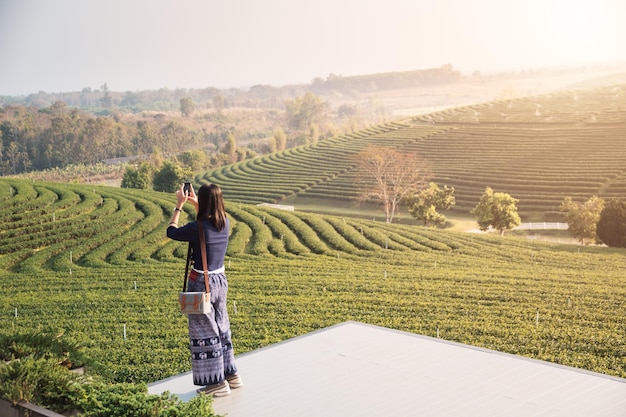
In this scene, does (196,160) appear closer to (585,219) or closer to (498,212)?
(498,212)

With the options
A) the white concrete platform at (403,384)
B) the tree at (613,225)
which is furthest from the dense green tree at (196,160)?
the white concrete platform at (403,384)

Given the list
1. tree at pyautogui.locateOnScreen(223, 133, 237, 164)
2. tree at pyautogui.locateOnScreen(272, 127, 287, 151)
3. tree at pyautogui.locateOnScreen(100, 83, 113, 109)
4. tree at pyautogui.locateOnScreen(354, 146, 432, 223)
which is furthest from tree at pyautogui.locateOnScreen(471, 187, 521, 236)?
tree at pyautogui.locateOnScreen(100, 83, 113, 109)

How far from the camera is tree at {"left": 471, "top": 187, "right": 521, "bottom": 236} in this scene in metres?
29.0

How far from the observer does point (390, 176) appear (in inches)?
1412

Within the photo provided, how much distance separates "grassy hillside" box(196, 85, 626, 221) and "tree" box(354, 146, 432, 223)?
2.21ft

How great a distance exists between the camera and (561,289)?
14078 millimetres

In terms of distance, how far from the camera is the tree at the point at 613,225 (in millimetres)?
24514

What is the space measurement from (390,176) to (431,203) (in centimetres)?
393

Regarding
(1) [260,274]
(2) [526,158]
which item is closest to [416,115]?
(2) [526,158]

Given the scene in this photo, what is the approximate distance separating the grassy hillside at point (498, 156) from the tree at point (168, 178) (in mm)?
2769

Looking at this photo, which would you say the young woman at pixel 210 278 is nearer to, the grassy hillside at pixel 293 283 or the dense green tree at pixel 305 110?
the grassy hillside at pixel 293 283

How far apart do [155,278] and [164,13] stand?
85.8 feet

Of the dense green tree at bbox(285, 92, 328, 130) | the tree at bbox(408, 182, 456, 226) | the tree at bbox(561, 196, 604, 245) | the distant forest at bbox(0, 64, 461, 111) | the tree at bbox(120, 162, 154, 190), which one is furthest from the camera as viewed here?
the dense green tree at bbox(285, 92, 328, 130)

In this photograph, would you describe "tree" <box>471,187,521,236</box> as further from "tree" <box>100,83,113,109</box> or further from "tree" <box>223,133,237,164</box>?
"tree" <box>100,83,113,109</box>
